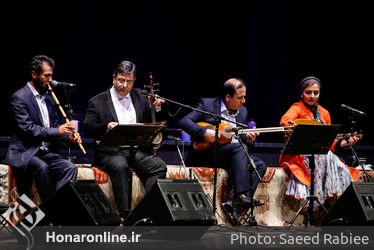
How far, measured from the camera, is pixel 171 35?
707cm

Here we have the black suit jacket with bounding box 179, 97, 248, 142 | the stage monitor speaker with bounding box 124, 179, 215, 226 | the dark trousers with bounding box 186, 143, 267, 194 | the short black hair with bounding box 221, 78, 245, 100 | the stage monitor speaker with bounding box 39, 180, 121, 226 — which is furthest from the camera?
the short black hair with bounding box 221, 78, 245, 100

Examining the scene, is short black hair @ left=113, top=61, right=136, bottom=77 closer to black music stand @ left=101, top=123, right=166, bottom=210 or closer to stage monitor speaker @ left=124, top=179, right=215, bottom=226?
black music stand @ left=101, top=123, right=166, bottom=210

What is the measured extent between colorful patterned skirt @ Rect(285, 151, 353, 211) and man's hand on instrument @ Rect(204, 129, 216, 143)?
0.91 meters

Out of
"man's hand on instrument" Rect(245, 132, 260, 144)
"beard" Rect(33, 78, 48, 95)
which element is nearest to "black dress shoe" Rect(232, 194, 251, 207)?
"man's hand on instrument" Rect(245, 132, 260, 144)

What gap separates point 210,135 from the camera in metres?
4.93

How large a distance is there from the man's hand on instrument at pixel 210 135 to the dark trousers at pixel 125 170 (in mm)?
527

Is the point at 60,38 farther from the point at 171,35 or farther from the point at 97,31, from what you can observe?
the point at 171,35

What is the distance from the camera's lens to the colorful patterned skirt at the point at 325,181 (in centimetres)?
509

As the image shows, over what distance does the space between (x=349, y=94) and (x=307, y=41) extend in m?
0.95

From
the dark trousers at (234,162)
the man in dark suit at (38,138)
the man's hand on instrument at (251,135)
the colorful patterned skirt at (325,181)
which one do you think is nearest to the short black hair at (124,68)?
the man in dark suit at (38,138)

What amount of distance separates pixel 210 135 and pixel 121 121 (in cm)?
85

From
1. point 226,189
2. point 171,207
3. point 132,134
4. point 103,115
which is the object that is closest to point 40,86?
point 103,115

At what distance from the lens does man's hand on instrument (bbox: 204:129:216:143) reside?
4.93 m

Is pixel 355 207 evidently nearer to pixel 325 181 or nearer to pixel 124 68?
pixel 325 181
